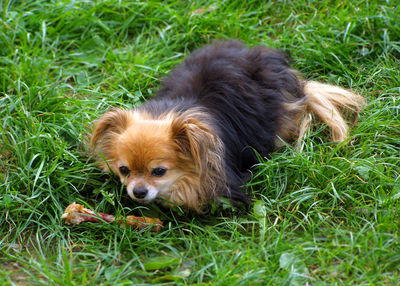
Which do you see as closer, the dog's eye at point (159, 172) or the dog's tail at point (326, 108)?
the dog's eye at point (159, 172)

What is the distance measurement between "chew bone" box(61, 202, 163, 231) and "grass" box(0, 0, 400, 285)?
7 cm

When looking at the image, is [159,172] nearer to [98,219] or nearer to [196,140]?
[196,140]

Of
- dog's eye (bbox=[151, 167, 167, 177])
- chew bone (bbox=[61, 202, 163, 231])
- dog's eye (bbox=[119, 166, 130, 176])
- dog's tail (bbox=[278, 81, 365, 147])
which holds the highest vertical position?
dog's tail (bbox=[278, 81, 365, 147])

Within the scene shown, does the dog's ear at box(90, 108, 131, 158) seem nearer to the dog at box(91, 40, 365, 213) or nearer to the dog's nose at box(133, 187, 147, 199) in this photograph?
the dog at box(91, 40, 365, 213)

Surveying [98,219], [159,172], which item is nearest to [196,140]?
[159,172]

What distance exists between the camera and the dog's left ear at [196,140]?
361 cm

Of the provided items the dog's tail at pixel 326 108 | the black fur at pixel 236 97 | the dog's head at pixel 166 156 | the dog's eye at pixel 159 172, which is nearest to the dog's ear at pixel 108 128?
the dog's head at pixel 166 156

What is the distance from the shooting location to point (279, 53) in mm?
4770

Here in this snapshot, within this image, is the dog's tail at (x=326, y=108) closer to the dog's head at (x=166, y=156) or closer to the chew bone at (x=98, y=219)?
the dog's head at (x=166, y=156)

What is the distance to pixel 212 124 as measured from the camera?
383 centimetres

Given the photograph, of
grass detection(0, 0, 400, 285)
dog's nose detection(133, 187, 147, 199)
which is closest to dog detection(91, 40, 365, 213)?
dog's nose detection(133, 187, 147, 199)

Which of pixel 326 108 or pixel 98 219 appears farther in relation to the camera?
pixel 326 108

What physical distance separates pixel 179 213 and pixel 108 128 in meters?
0.77

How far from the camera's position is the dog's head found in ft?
11.9
